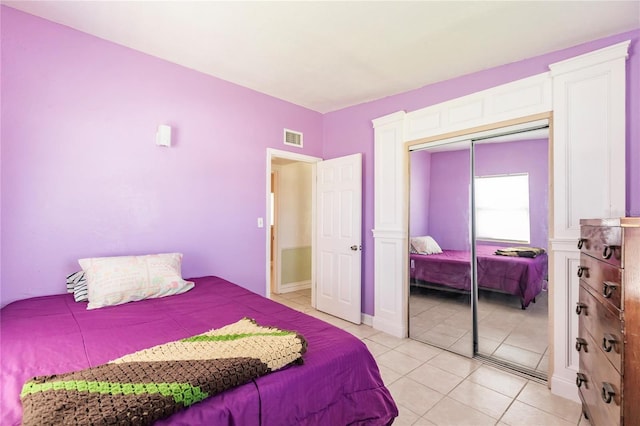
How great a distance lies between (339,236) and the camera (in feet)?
12.4

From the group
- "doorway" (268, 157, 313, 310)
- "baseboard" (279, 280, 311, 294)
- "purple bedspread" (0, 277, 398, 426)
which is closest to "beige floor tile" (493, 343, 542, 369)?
"purple bedspread" (0, 277, 398, 426)

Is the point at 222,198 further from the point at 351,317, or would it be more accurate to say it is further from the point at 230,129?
the point at 351,317

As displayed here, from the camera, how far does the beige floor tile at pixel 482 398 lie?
6.61ft

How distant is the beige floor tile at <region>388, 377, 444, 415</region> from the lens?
2037 millimetres

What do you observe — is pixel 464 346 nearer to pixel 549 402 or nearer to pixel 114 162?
pixel 549 402

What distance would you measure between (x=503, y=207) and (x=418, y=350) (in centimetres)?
158

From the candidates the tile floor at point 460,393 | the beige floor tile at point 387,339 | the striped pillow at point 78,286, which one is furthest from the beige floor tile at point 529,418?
the striped pillow at point 78,286

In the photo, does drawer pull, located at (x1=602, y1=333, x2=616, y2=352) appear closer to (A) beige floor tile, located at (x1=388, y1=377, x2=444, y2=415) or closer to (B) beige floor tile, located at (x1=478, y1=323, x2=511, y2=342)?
(A) beige floor tile, located at (x1=388, y1=377, x2=444, y2=415)

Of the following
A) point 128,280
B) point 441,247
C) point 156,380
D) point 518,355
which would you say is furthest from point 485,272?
point 128,280

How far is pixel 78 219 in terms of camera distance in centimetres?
227

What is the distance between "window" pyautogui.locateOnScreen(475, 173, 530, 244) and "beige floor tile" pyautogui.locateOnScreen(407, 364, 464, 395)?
1.26m

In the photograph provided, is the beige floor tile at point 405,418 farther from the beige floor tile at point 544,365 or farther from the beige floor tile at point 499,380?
the beige floor tile at point 544,365

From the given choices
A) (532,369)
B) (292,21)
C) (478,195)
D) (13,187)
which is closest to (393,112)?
(478,195)

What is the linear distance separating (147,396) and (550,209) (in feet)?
9.27
